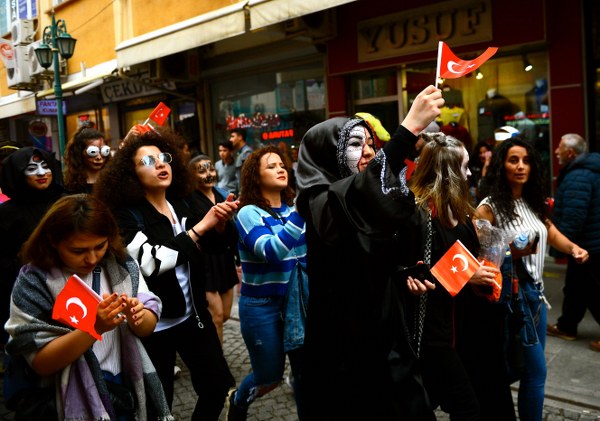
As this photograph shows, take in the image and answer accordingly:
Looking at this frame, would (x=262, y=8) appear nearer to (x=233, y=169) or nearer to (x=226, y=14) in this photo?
(x=226, y=14)

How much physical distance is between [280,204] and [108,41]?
12.4 meters

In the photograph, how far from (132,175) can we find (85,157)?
182 centimetres

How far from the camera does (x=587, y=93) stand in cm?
758

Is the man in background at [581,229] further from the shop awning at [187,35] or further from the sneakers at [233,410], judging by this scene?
the shop awning at [187,35]

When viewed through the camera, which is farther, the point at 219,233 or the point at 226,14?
the point at 226,14

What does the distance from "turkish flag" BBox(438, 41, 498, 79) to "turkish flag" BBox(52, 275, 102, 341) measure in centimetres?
150

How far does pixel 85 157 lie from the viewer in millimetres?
4961

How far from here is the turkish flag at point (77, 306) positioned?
6.86ft

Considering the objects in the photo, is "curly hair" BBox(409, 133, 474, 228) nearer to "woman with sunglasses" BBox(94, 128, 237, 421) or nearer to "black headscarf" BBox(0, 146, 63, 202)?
"woman with sunglasses" BBox(94, 128, 237, 421)

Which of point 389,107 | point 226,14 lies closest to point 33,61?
point 226,14

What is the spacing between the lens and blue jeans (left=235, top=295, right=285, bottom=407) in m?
3.48

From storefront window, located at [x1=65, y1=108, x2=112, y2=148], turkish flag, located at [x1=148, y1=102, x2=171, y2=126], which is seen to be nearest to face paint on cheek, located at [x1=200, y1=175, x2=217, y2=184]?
turkish flag, located at [x1=148, y1=102, x2=171, y2=126]

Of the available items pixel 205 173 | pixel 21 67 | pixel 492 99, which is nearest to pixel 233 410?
pixel 205 173

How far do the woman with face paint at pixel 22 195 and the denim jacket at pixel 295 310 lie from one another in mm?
2033
